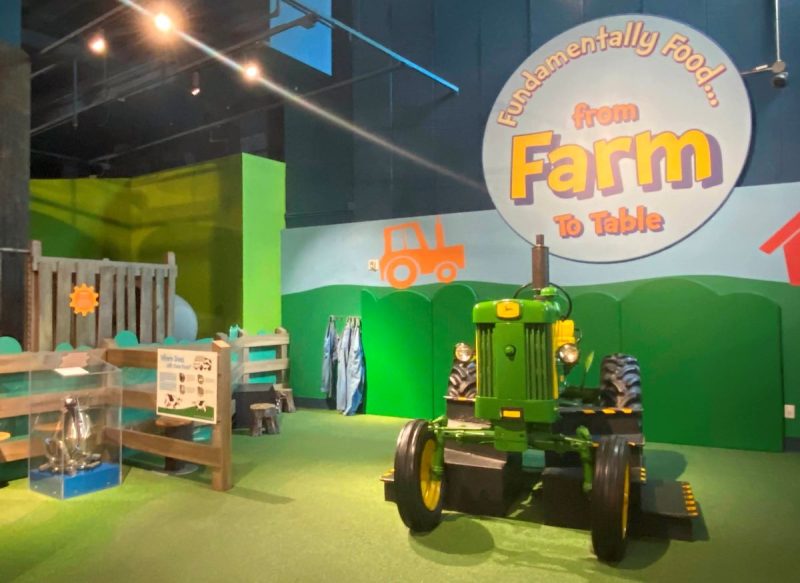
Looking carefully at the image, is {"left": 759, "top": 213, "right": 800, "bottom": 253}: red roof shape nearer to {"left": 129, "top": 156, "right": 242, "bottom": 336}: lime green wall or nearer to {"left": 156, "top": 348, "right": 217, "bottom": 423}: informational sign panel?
{"left": 156, "top": 348, "right": 217, "bottom": 423}: informational sign panel

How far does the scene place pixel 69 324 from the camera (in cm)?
568

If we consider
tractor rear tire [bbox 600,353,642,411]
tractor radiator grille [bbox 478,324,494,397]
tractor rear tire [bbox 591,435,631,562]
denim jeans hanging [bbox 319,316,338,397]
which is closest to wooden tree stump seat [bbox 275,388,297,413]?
denim jeans hanging [bbox 319,316,338,397]

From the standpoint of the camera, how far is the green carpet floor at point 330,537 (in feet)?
9.99

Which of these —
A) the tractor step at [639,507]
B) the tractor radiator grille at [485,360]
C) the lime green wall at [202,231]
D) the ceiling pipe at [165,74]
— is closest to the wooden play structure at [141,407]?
the tractor radiator grille at [485,360]

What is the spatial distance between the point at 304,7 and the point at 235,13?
2417mm

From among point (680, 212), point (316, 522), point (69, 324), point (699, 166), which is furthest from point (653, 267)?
point (69, 324)

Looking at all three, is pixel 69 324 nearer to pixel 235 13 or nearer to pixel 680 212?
pixel 235 13

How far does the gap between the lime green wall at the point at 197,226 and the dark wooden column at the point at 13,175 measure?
2.80 m

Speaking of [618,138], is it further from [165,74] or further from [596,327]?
[165,74]

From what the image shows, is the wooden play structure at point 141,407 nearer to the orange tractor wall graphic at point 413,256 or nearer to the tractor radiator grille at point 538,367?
the tractor radiator grille at point 538,367

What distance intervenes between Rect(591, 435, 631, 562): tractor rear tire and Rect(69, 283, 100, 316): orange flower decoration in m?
4.82

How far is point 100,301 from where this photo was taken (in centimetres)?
595

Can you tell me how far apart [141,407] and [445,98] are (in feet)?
16.0

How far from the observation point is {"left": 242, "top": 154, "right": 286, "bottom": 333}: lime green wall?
27.5 ft
